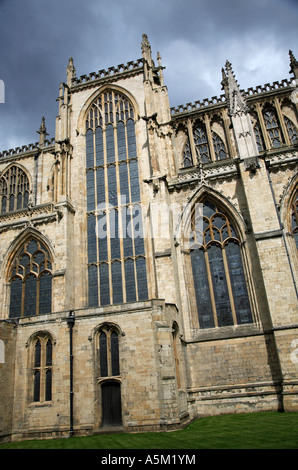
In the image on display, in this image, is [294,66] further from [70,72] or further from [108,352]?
[108,352]

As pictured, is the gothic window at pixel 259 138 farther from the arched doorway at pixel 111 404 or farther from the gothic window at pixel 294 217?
the arched doorway at pixel 111 404

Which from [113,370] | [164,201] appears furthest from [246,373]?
[164,201]

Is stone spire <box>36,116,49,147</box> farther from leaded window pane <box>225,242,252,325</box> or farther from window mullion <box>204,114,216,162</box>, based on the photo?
leaded window pane <box>225,242,252,325</box>

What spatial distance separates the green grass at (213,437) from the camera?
9052 millimetres

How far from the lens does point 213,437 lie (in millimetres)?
10219

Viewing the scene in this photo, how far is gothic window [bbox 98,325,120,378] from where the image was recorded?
1338cm

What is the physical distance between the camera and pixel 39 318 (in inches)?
589

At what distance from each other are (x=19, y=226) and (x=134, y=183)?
22.8 feet

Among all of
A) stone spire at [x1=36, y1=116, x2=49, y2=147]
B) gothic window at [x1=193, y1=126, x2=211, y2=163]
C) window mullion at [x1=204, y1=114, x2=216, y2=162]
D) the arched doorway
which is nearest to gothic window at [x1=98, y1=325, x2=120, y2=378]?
the arched doorway

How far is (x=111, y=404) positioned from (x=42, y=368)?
3.27 metres

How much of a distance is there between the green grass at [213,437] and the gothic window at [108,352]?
2.10 metres

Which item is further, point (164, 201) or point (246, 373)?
point (164, 201)

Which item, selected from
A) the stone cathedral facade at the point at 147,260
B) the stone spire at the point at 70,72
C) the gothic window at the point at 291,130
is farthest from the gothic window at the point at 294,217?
the stone spire at the point at 70,72
